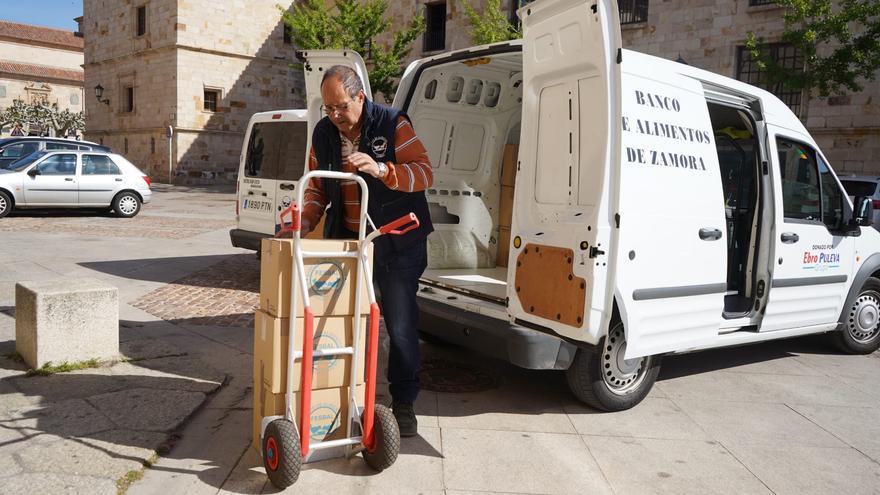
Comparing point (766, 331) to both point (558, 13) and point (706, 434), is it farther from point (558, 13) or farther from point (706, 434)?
point (558, 13)

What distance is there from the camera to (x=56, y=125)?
184 ft

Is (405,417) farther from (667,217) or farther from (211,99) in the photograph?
(211,99)

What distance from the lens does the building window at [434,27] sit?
2906 cm

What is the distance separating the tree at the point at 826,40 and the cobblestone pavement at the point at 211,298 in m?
13.3

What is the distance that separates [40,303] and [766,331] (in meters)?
5.32

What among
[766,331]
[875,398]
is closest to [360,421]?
[766,331]

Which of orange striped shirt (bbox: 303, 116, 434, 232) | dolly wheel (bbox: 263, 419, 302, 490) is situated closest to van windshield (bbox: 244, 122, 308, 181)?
orange striped shirt (bbox: 303, 116, 434, 232)

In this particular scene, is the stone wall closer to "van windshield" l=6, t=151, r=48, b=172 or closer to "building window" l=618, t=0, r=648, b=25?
"van windshield" l=6, t=151, r=48, b=172

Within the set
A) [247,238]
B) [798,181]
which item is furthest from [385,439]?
[247,238]

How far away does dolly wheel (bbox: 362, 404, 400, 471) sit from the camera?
3455mm

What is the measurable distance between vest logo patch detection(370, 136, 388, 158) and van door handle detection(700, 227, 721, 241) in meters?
2.21

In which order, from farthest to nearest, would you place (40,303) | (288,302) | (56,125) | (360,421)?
1. (56,125)
2. (40,303)
3. (360,421)
4. (288,302)

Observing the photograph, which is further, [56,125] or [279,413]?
[56,125]

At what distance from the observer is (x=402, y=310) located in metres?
3.89
